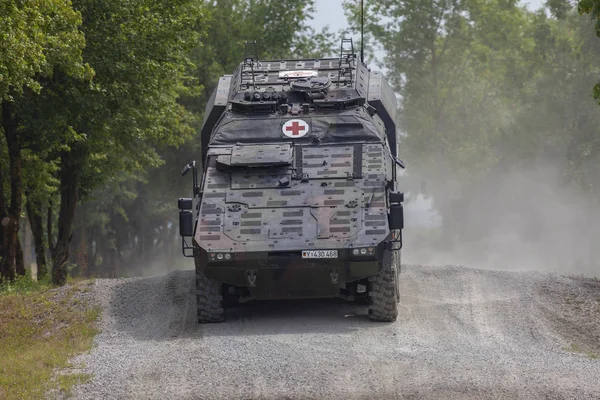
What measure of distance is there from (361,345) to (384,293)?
Answer: 7.45ft

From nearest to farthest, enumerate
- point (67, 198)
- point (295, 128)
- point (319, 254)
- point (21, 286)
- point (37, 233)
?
point (319, 254), point (295, 128), point (21, 286), point (67, 198), point (37, 233)

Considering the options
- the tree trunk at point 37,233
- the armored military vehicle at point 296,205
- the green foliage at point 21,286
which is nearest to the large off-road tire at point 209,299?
the armored military vehicle at point 296,205

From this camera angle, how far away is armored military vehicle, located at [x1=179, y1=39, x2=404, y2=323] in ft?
53.8

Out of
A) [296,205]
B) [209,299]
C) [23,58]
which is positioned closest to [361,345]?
[296,205]

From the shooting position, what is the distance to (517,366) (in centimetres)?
1315

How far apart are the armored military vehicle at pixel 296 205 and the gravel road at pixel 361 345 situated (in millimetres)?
619

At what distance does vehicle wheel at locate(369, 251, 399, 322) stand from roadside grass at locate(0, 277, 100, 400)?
13.3 feet

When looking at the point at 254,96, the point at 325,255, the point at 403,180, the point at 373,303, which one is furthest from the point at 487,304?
the point at 403,180

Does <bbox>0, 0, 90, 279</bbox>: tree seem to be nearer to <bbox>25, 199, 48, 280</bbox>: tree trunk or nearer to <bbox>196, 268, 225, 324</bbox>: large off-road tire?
<bbox>25, 199, 48, 280</bbox>: tree trunk

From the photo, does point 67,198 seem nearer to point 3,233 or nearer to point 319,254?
point 3,233

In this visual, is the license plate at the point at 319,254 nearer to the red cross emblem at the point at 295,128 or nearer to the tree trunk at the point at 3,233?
the red cross emblem at the point at 295,128

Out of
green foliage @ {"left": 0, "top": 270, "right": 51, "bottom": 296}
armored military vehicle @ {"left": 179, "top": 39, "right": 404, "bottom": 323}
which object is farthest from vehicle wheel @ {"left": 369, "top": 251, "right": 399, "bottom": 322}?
green foliage @ {"left": 0, "top": 270, "right": 51, "bottom": 296}

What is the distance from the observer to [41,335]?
16.7 metres

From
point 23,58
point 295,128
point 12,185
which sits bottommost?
point 12,185
